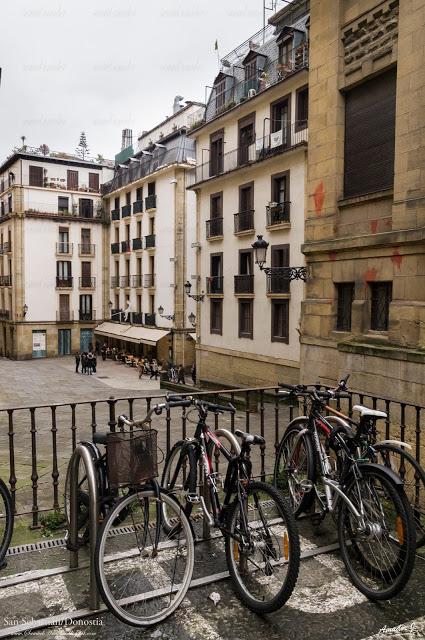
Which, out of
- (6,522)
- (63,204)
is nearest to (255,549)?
(6,522)

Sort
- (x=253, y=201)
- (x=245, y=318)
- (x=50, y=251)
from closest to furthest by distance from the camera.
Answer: (x=253, y=201), (x=245, y=318), (x=50, y=251)

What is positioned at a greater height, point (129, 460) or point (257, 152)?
point (257, 152)

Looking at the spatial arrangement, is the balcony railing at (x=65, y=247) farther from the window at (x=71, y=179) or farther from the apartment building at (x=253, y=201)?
the apartment building at (x=253, y=201)

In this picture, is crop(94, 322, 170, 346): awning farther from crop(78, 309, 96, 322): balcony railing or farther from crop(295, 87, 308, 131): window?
crop(295, 87, 308, 131): window

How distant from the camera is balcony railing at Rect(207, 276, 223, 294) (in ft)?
90.5

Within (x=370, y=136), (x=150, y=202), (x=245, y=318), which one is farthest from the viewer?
(x=150, y=202)

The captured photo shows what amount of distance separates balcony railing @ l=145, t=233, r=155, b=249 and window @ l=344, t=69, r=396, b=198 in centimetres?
3131

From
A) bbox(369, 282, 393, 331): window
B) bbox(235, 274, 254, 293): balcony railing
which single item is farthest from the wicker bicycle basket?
bbox(235, 274, 254, 293): balcony railing

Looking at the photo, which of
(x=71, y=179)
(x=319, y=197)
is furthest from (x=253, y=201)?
(x=71, y=179)

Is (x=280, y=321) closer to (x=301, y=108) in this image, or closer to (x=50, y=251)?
(x=301, y=108)

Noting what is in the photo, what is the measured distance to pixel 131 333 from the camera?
39469 millimetres

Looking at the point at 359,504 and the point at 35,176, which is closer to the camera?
the point at 359,504

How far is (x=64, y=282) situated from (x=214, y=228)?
72.4 feet

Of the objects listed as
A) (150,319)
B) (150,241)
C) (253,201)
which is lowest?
(150,319)
